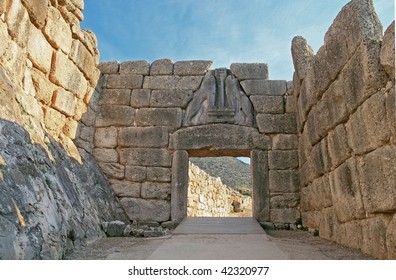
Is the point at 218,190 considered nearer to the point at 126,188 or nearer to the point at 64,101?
the point at 126,188

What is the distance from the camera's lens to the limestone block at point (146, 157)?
20.1ft

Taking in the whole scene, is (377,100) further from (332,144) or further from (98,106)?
(98,106)

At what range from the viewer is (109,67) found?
6.76m

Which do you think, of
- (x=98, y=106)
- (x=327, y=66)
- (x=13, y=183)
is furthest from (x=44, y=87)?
(x=327, y=66)

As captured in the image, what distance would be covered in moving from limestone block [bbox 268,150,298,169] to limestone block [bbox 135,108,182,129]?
6.22 ft

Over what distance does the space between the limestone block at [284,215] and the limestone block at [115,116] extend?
10.5ft

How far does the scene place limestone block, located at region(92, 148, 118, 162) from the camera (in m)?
6.23

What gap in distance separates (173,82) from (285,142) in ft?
8.31

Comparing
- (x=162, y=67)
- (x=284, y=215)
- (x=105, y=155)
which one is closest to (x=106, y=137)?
(x=105, y=155)

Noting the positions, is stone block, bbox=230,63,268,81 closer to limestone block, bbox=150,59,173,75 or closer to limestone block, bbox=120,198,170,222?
limestone block, bbox=150,59,173,75

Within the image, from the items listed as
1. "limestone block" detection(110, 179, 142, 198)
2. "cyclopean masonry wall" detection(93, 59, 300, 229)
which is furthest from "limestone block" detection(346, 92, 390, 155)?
"limestone block" detection(110, 179, 142, 198)

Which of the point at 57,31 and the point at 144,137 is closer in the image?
the point at 57,31

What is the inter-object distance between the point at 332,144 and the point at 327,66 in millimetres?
995

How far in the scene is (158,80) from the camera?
6617 mm
